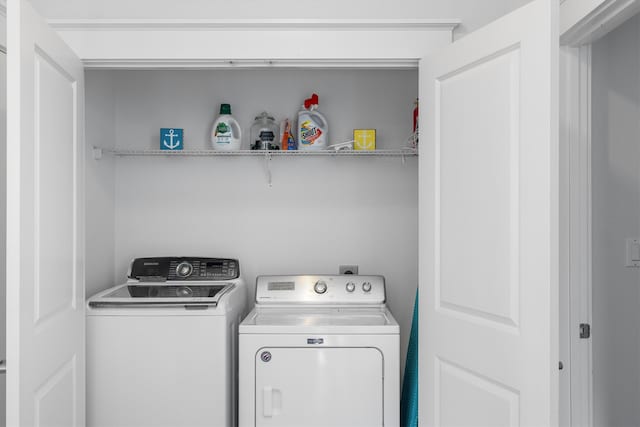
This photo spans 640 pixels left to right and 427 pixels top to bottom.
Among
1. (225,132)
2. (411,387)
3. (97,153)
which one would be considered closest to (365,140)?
(225,132)

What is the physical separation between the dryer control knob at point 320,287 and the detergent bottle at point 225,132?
86cm

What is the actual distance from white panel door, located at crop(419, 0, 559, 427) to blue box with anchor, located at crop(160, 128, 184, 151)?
1.41 metres

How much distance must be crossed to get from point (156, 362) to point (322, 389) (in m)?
0.72

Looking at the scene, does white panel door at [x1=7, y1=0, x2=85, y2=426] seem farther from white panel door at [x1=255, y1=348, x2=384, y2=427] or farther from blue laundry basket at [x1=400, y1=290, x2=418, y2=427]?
blue laundry basket at [x1=400, y1=290, x2=418, y2=427]

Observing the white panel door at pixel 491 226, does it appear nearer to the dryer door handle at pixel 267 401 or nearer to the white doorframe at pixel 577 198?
the white doorframe at pixel 577 198

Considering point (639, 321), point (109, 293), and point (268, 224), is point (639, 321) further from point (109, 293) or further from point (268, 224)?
point (109, 293)

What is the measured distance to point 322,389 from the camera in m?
2.12

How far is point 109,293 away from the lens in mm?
2371

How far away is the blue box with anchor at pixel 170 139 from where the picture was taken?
275 centimetres

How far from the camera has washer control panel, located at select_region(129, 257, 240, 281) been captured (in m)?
2.74

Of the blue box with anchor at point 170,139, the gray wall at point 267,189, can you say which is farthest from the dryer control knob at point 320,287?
the blue box with anchor at point 170,139

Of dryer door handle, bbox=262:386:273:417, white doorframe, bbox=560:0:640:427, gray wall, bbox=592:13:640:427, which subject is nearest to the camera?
white doorframe, bbox=560:0:640:427

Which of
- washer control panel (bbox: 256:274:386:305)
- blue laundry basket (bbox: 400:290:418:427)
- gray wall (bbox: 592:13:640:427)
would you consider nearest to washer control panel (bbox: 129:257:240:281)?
washer control panel (bbox: 256:274:386:305)

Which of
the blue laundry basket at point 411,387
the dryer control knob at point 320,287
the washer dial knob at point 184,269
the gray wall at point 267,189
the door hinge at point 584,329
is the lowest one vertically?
the blue laundry basket at point 411,387
